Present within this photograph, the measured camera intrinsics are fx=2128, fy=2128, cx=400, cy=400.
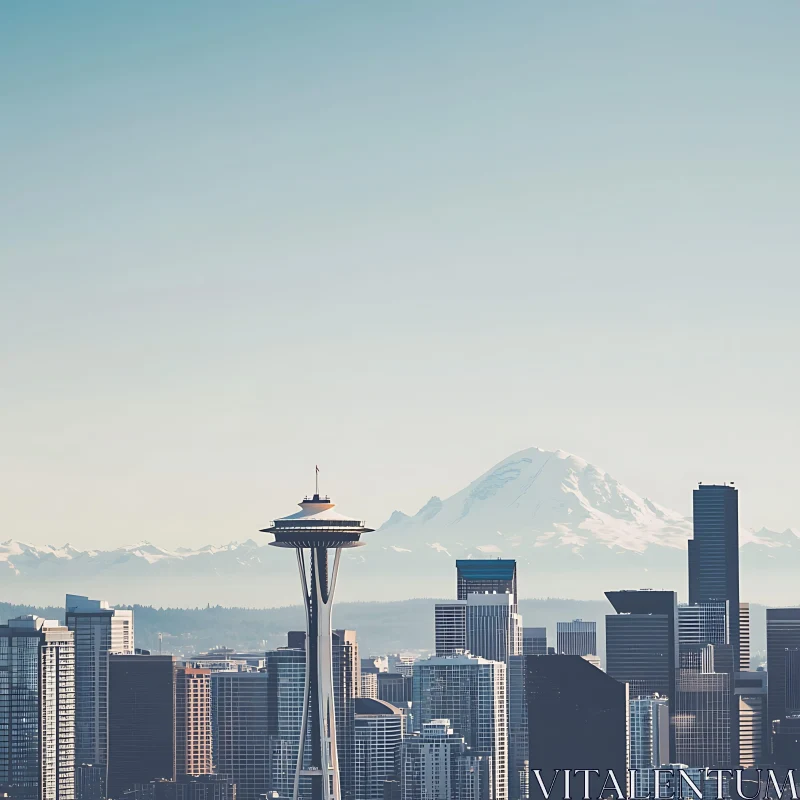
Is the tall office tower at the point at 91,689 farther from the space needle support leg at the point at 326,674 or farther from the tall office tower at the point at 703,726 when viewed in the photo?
the tall office tower at the point at 703,726

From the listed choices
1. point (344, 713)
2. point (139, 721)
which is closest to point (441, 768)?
point (344, 713)

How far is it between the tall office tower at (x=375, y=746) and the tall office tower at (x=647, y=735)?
69.0 ft

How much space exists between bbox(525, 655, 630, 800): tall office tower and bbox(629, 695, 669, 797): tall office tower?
1.23 m

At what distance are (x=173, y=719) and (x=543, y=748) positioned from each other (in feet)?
118

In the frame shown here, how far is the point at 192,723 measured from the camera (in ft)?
631

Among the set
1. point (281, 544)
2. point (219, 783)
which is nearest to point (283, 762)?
point (219, 783)

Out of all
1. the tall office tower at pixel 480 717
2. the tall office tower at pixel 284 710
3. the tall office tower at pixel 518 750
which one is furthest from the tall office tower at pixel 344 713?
the tall office tower at pixel 518 750

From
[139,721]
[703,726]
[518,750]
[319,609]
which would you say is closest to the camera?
[319,609]

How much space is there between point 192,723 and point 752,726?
5061 centimetres

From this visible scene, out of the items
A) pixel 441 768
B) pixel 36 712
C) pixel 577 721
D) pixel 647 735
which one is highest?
pixel 36 712

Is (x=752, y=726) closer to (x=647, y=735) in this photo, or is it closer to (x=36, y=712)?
(x=647, y=735)

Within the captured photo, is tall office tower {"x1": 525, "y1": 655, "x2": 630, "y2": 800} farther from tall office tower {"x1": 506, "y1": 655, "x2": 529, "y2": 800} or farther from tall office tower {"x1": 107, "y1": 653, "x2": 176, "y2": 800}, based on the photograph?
tall office tower {"x1": 107, "y1": 653, "x2": 176, "y2": 800}

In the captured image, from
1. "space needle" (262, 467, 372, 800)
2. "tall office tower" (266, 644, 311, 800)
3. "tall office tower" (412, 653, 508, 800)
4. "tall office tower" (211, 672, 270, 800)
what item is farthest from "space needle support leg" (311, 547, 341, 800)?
"tall office tower" (412, 653, 508, 800)

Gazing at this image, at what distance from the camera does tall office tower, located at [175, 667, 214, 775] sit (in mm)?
185375
